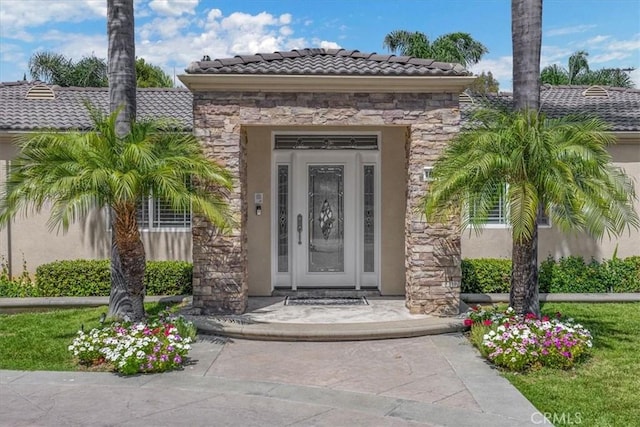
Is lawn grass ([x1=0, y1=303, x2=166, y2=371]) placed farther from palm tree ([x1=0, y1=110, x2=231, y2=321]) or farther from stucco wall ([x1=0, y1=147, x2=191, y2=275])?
stucco wall ([x1=0, y1=147, x2=191, y2=275])

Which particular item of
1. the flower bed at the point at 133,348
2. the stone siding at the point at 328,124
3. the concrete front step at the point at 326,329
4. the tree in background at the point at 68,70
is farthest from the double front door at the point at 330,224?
the tree in background at the point at 68,70

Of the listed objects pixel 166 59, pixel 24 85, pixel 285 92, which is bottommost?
pixel 285 92

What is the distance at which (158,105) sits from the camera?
49.7 ft

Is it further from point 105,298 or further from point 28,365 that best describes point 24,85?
point 28,365

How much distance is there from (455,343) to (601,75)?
3212cm

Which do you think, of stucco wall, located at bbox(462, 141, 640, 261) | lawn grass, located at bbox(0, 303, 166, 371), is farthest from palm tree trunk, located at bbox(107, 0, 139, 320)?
stucco wall, located at bbox(462, 141, 640, 261)

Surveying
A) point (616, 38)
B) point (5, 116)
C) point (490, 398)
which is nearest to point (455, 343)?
point (490, 398)

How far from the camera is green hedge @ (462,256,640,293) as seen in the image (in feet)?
39.7

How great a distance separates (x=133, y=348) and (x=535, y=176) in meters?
5.58

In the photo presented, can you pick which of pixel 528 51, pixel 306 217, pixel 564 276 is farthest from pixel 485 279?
pixel 528 51

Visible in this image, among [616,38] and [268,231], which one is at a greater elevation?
[616,38]

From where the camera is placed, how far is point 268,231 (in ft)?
38.1

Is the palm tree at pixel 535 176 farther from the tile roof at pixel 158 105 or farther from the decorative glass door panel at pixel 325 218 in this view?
the tile roof at pixel 158 105

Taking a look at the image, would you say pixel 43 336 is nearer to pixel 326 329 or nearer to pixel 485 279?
pixel 326 329
